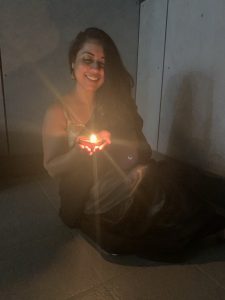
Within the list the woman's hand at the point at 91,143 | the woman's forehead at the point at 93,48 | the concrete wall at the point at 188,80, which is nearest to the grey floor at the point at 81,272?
the woman's hand at the point at 91,143

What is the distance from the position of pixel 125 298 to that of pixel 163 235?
0.27 meters

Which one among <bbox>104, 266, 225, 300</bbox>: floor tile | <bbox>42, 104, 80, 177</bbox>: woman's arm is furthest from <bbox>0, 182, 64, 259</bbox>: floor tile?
<bbox>104, 266, 225, 300</bbox>: floor tile

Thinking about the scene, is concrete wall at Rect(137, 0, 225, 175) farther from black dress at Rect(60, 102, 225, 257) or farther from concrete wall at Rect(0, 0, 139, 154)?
black dress at Rect(60, 102, 225, 257)

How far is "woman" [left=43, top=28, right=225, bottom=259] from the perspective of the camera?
93 centimetres

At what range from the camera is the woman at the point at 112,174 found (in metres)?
0.93

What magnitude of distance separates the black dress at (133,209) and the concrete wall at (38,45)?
0.75m

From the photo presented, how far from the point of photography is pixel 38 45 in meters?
1.59

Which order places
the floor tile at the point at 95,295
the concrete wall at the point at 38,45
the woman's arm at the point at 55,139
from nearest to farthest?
1. the floor tile at the point at 95,295
2. the woman's arm at the point at 55,139
3. the concrete wall at the point at 38,45

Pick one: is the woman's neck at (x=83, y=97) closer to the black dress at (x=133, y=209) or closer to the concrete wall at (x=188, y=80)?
the black dress at (x=133, y=209)

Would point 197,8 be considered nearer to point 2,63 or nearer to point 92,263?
point 2,63

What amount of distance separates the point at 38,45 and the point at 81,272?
1.46 m


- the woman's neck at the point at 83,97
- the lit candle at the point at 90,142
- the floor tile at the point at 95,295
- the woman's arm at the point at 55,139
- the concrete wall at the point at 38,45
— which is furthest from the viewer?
the concrete wall at the point at 38,45

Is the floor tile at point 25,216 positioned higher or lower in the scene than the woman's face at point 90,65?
lower

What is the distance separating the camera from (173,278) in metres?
0.84
